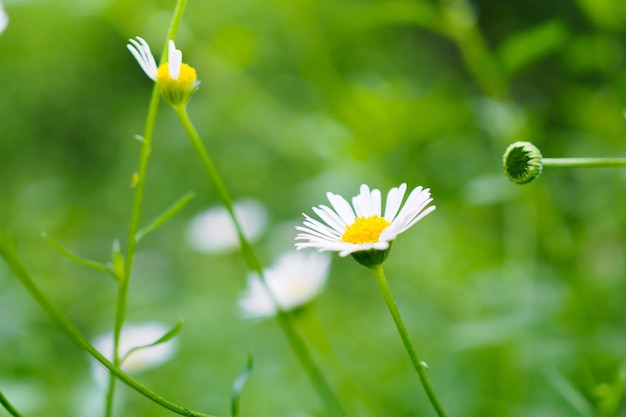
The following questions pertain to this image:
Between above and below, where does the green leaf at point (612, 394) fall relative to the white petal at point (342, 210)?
below

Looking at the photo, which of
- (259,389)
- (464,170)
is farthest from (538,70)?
(259,389)

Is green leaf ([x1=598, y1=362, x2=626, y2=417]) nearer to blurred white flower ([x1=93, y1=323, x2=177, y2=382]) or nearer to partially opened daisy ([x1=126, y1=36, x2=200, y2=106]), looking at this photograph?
partially opened daisy ([x1=126, y1=36, x2=200, y2=106])

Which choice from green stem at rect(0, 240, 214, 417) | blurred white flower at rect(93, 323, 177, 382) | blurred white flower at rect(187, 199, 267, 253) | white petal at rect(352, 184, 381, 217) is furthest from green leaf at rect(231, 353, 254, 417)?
blurred white flower at rect(187, 199, 267, 253)

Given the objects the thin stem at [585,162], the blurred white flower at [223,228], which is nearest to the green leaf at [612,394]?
the thin stem at [585,162]

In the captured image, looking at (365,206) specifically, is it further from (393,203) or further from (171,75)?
(171,75)

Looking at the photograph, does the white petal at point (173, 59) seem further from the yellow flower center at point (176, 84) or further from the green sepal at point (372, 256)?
the green sepal at point (372, 256)

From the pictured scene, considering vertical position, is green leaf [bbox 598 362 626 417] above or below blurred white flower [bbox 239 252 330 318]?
below

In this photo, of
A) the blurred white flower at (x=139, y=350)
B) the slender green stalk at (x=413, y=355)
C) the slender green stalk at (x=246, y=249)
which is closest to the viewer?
the slender green stalk at (x=413, y=355)

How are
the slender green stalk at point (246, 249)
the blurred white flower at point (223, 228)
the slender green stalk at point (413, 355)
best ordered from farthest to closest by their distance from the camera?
the blurred white flower at point (223, 228) → the slender green stalk at point (246, 249) → the slender green stalk at point (413, 355)
